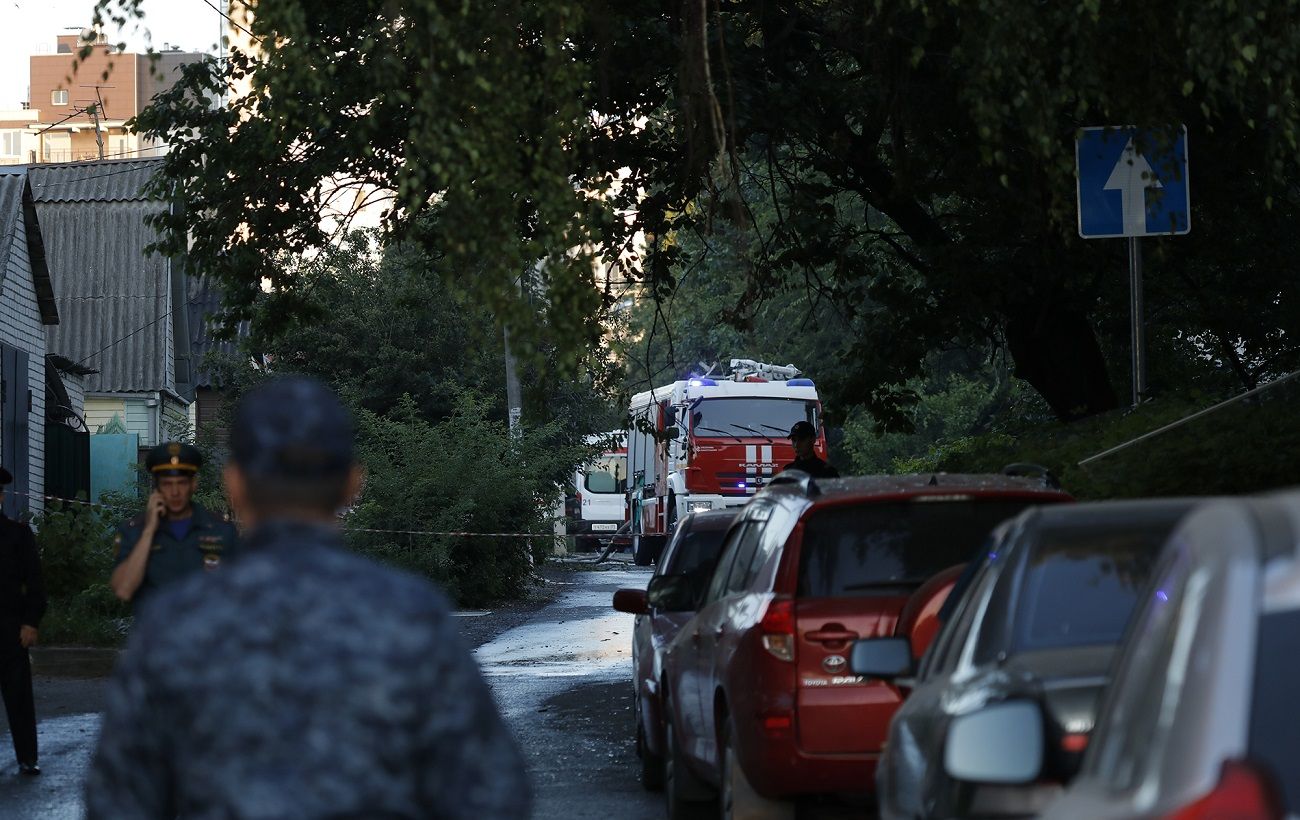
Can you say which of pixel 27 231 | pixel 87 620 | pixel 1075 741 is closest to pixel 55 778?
pixel 1075 741

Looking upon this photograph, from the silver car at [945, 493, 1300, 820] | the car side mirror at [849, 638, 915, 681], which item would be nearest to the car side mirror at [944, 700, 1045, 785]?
the silver car at [945, 493, 1300, 820]

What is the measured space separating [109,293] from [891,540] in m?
33.4

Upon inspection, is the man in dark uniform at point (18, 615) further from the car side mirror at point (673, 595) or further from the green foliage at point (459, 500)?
the green foliage at point (459, 500)

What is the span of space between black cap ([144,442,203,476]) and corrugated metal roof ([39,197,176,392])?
1206 inches

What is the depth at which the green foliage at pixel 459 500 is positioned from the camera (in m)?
28.7

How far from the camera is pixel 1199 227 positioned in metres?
18.0

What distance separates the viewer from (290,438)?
3129 mm

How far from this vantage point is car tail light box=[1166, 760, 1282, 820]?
8.09 feet

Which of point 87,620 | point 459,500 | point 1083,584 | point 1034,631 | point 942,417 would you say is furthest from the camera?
point 942,417

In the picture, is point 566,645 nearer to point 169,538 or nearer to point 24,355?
point 24,355

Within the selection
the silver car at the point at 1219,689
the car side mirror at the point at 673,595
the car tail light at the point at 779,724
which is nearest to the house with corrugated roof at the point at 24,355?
the car side mirror at the point at 673,595

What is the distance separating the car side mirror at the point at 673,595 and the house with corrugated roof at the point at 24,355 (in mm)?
16657

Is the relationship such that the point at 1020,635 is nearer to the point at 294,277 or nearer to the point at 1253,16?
the point at 1253,16

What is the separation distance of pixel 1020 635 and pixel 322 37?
10.0m
